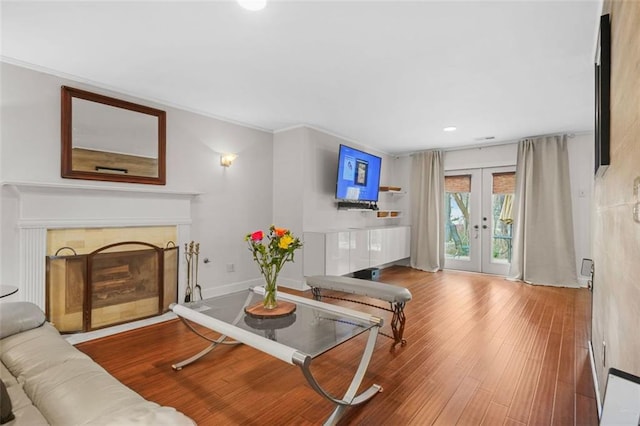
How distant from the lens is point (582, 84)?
10.1ft

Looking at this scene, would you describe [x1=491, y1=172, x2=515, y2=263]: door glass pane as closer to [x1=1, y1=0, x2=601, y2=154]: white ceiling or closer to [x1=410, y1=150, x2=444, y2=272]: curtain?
[x1=410, y1=150, x2=444, y2=272]: curtain

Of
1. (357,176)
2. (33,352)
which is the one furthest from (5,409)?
(357,176)

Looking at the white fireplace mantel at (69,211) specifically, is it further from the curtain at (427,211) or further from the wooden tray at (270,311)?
the curtain at (427,211)

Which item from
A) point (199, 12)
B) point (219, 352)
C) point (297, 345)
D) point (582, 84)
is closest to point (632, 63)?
point (297, 345)

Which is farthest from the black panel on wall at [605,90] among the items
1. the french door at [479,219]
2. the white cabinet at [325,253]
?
the french door at [479,219]

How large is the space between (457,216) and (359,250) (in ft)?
7.87

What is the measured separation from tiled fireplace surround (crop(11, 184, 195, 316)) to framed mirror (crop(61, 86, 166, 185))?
0.16 meters

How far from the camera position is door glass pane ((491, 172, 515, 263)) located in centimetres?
559

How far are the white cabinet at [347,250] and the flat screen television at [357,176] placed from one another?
624 millimetres

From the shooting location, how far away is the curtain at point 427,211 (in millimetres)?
6091

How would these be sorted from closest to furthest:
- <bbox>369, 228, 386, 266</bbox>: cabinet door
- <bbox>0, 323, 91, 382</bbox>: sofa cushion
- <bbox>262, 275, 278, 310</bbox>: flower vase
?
<bbox>0, 323, 91, 382</bbox>: sofa cushion < <bbox>262, 275, 278, 310</bbox>: flower vase < <bbox>369, 228, 386, 266</bbox>: cabinet door

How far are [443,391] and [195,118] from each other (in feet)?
12.5

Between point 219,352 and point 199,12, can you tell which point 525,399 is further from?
point 199,12

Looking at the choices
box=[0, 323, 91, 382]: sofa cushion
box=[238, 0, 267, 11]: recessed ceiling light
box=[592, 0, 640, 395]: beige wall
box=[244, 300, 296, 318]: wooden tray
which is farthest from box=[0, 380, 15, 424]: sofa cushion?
box=[238, 0, 267, 11]: recessed ceiling light
